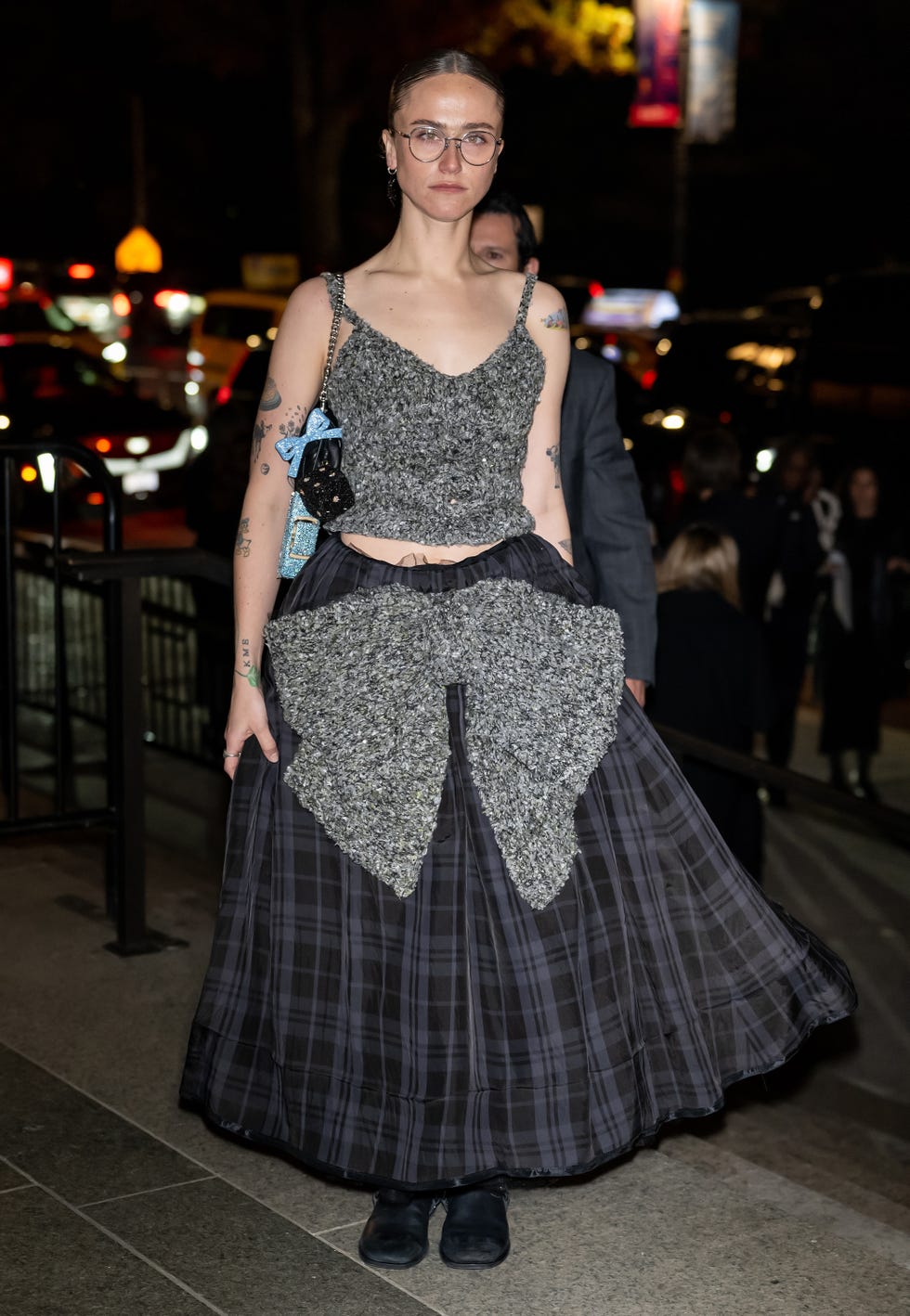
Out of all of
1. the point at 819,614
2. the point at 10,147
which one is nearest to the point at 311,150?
the point at 10,147

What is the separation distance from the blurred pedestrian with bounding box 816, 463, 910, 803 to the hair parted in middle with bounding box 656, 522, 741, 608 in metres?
2.98

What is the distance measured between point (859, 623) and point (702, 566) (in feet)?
11.0

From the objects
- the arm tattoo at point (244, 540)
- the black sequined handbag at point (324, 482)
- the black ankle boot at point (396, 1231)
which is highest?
the black sequined handbag at point (324, 482)

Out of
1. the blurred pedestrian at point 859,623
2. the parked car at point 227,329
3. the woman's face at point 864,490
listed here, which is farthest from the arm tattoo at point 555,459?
the parked car at point 227,329

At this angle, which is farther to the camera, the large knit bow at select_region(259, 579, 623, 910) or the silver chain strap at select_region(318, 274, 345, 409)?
the silver chain strap at select_region(318, 274, 345, 409)

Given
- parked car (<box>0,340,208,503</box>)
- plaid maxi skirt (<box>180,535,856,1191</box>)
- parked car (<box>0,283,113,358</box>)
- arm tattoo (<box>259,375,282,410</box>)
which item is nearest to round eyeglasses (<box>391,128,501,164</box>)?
arm tattoo (<box>259,375,282,410</box>)

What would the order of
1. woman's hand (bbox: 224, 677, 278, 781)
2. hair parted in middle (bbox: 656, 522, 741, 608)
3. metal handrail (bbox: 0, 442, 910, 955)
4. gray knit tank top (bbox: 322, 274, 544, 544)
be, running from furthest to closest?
1. hair parted in middle (bbox: 656, 522, 741, 608)
2. metal handrail (bbox: 0, 442, 910, 955)
3. woman's hand (bbox: 224, 677, 278, 781)
4. gray knit tank top (bbox: 322, 274, 544, 544)

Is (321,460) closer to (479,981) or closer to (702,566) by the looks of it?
(479,981)

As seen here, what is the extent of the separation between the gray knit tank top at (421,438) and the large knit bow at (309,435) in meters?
0.03

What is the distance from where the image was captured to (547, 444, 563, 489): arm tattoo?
12.3ft

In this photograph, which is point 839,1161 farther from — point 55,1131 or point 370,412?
point 370,412

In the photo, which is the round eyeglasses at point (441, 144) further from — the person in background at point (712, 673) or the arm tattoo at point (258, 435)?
the person in background at point (712, 673)

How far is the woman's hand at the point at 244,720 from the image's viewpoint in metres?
3.57

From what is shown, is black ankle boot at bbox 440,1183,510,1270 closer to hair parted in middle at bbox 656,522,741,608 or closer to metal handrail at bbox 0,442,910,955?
metal handrail at bbox 0,442,910,955
